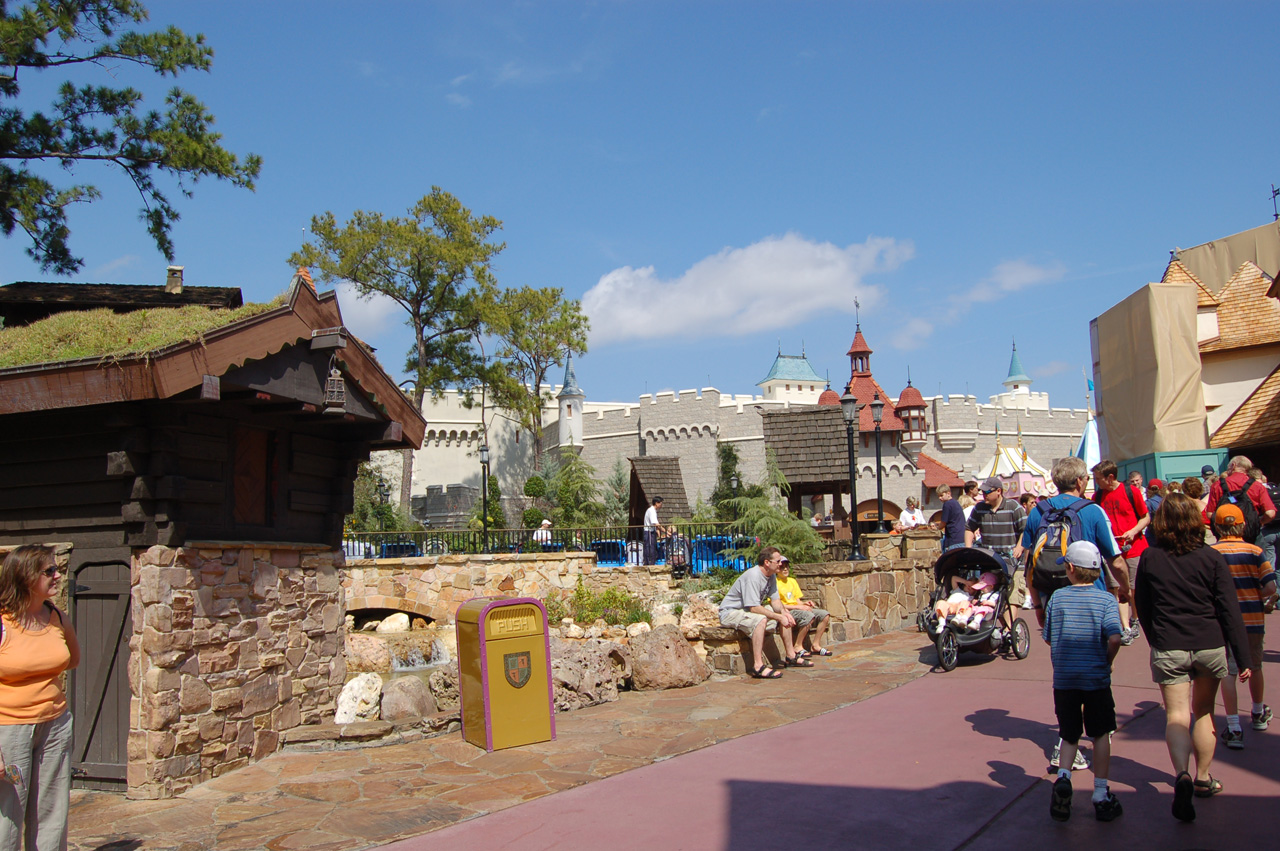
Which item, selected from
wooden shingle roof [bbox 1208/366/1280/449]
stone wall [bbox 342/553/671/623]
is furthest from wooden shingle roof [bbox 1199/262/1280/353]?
stone wall [bbox 342/553/671/623]

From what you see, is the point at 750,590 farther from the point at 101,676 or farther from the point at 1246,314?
the point at 1246,314

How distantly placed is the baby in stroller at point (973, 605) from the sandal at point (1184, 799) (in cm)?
464

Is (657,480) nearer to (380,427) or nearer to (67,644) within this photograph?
(380,427)

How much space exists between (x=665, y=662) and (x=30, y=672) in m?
5.94

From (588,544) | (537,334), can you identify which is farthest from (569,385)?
(588,544)

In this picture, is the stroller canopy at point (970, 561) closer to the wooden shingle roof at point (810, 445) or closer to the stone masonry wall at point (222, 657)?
the stone masonry wall at point (222, 657)

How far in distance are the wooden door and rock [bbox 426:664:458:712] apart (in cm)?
286

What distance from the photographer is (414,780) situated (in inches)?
241

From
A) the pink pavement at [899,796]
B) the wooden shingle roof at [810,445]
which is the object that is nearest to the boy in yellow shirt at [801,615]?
the pink pavement at [899,796]

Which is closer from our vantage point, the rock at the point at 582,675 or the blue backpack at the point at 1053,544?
the blue backpack at the point at 1053,544

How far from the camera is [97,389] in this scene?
19.8 ft

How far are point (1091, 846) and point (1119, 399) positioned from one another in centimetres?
2624

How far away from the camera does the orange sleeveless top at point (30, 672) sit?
4.18 m

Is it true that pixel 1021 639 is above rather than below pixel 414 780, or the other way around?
above
